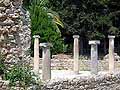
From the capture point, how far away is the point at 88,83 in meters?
11.9

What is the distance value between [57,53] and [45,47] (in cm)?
1146

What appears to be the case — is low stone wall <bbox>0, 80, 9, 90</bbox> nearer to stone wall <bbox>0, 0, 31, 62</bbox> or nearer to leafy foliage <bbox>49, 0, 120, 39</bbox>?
stone wall <bbox>0, 0, 31, 62</bbox>

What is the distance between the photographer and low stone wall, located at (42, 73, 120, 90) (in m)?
10.4

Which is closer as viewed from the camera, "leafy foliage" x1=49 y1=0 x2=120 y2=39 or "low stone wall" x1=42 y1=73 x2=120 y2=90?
"low stone wall" x1=42 y1=73 x2=120 y2=90

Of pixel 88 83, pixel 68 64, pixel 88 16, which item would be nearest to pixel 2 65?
pixel 88 83

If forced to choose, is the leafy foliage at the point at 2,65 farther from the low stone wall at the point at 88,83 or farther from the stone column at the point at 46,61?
the stone column at the point at 46,61

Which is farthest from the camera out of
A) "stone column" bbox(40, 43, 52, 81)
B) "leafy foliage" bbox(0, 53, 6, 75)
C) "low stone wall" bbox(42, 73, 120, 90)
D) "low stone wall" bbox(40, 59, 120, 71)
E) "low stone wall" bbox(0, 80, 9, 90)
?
"low stone wall" bbox(40, 59, 120, 71)

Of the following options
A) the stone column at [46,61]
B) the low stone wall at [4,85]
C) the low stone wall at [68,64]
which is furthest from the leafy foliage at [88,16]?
the low stone wall at [4,85]

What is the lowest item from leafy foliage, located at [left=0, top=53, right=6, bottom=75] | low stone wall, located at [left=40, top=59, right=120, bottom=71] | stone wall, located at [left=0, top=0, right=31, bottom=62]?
low stone wall, located at [left=40, top=59, right=120, bottom=71]

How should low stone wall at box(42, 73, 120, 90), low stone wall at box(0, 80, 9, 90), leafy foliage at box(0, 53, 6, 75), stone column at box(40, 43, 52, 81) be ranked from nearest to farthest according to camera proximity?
low stone wall at box(0, 80, 9, 90)
leafy foliage at box(0, 53, 6, 75)
low stone wall at box(42, 73, 120, 90)
stone column at box(40, 43, 52, 81)

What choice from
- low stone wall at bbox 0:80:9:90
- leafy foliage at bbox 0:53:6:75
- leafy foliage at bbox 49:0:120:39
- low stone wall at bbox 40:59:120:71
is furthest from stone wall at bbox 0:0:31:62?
leafy foliage at bbox 49:0:120:39

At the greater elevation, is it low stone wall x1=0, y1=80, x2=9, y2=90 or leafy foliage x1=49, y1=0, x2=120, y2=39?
leafy foliage x1=49, y1=0, x2=120, y2=39

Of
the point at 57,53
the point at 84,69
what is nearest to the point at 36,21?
the point at 57,53

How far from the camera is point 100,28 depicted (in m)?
29.0
